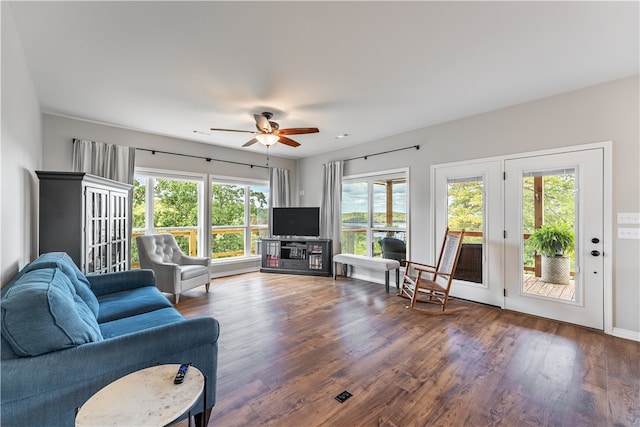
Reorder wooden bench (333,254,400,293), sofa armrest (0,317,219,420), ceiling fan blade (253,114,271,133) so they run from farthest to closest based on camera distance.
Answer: wooden bench (333,254,400,293) → ceiling fan blade (253,114,271,133) → sofa armrest (0,317,219,420)

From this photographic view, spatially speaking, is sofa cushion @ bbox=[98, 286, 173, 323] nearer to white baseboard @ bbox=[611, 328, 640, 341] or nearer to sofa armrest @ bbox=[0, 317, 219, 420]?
sofa armrest @ bbox=[0, 317, 219, 420]

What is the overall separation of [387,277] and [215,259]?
10.9 feet

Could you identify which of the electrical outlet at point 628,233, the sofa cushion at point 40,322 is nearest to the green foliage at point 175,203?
the sofa cushion at point 40,322

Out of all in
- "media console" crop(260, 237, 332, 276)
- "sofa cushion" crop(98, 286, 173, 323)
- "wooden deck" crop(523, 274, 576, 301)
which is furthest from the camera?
"media console" crop(260, 237, 332, 276)

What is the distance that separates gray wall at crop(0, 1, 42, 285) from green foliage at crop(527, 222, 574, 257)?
497 cm

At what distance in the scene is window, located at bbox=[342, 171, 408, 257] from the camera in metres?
4.83

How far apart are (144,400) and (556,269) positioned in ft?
13.5

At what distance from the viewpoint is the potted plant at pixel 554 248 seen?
3125mm

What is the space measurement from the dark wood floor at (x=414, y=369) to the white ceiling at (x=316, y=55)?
2630 mm

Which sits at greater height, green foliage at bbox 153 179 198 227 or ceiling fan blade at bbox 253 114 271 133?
ceiling fan blade at bbox 253 114 271 133

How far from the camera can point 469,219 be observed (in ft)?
12.7

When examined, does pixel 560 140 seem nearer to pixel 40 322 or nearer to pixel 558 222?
pixel 558 222

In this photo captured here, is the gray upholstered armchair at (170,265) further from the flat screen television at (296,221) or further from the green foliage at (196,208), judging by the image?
the flat screen television at (296,221)

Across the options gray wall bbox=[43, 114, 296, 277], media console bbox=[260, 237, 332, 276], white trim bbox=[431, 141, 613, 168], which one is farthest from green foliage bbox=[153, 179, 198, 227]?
white trim bbox=[431, 141, 613, 168]
